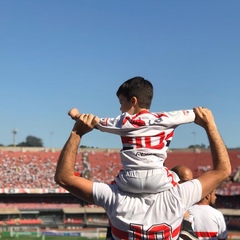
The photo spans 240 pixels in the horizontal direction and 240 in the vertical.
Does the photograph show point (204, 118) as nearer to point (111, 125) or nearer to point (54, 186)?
point (111, 125)

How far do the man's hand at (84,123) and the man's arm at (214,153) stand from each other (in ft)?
1.82

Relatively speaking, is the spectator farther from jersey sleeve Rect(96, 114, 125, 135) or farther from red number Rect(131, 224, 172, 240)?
jersey sleeve Rect(96, 114, 125, 135)

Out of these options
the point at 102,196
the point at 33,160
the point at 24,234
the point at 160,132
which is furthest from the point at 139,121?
the point at 33,160

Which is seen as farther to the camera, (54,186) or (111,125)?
(54,186)

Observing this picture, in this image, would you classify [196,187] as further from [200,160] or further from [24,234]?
[200,160]

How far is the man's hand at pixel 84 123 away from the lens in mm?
2656

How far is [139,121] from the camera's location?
8.56 feet

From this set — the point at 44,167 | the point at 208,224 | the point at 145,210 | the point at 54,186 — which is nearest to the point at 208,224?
the point at 208,224

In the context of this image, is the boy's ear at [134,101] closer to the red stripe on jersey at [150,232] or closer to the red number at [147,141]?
the red number at [147,141]

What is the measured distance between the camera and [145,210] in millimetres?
2594

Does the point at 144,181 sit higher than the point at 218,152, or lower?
lower

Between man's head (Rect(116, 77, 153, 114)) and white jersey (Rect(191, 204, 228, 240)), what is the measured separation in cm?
208

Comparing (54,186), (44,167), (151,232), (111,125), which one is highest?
(111,125)

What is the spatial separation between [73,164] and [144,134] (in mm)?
406
